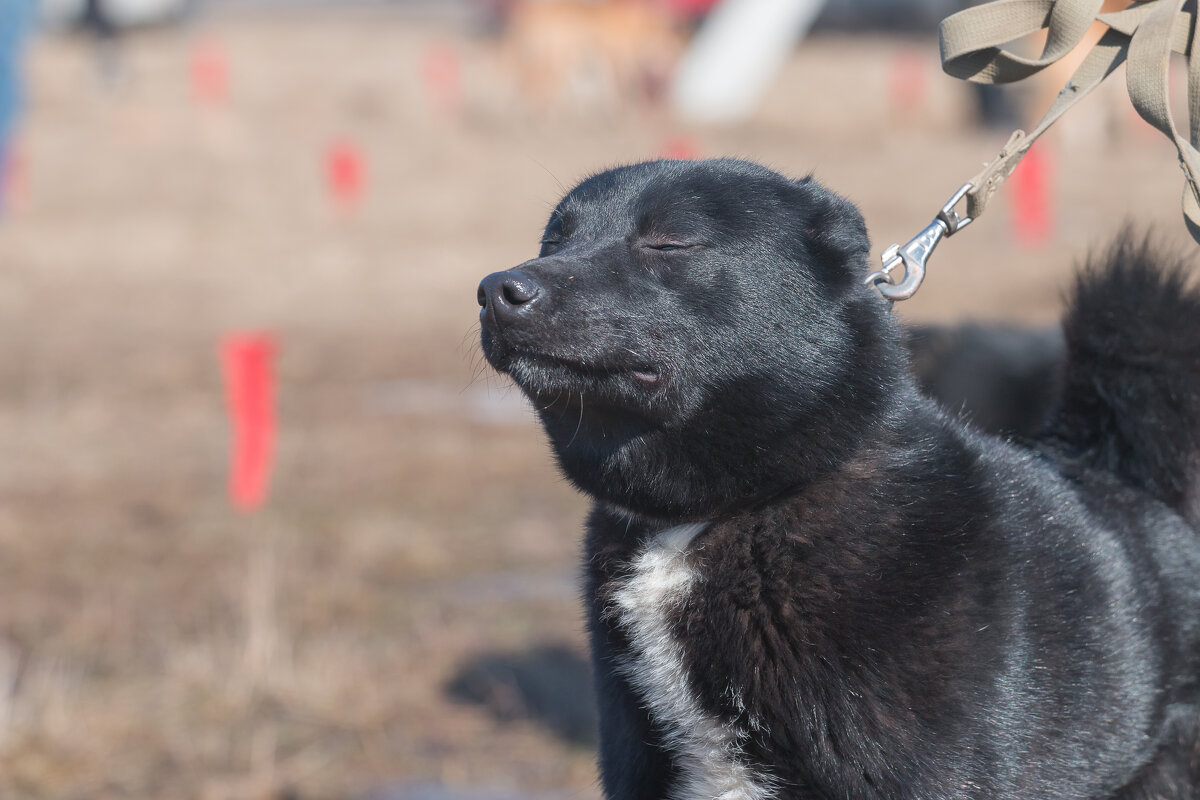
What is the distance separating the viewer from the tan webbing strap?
246cm

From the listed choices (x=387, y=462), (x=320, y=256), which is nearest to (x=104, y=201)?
(x=320, y=256)

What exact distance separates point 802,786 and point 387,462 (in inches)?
201

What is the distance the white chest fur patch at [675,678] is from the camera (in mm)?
2223

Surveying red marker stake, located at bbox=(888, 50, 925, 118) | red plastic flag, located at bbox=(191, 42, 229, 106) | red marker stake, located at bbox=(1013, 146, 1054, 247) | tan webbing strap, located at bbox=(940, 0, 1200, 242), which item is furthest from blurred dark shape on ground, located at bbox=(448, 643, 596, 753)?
red marker stake, located at bbox=(888, 50, 925, 118)

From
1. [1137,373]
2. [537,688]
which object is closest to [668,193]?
[1137,373]

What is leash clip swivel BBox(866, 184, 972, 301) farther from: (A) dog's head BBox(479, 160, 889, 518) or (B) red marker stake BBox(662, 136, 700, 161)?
(B) red marker stake BBox(662, 136, 700, 161)

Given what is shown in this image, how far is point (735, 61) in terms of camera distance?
2566 cm

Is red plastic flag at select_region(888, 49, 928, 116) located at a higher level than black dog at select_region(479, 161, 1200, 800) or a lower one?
higher

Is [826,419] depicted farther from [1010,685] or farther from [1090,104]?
[1090,104]

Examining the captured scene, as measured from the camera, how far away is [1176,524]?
→ 269 cm

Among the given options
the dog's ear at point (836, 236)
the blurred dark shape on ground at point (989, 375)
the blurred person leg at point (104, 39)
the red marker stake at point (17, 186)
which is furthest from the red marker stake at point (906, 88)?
the dog's ear at point (836, 236)

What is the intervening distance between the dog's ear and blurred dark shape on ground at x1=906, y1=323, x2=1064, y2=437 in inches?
68.8

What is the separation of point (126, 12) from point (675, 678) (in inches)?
1222

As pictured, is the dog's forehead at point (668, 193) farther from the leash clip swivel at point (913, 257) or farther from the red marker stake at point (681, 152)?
the leash clip swivel at point (913, 257)
